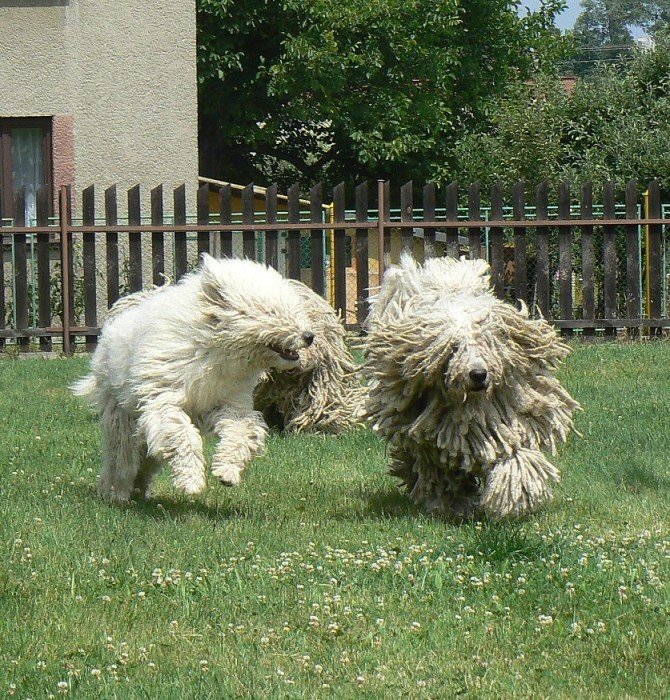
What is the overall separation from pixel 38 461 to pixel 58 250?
28.6 ft

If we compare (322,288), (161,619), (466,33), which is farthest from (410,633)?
(466,33)

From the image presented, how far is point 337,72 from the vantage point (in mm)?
24688

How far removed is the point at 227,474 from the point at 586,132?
17.7 m

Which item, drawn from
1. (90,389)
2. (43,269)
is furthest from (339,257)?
(90,389)

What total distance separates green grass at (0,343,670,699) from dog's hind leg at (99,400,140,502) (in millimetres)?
154

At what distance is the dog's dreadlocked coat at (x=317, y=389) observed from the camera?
9.40 metres

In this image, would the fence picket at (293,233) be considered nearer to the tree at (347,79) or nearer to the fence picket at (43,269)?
the fence picket at (43,269)

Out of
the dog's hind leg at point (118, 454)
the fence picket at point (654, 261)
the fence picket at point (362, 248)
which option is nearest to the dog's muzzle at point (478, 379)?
the dog's hind leg at point (118, 454)

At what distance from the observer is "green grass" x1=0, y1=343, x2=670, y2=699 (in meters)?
4.25

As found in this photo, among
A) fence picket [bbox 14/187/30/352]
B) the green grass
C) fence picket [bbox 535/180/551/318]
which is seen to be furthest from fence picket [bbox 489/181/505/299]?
the green grass

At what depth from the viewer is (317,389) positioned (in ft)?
31.0

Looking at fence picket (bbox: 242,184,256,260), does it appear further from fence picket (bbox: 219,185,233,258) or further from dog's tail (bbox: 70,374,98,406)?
dog's tail (bbox: 70,374,98,406)

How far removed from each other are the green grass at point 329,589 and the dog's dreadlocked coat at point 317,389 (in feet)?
4.05

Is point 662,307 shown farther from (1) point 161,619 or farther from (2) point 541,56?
(2) point 541,56
